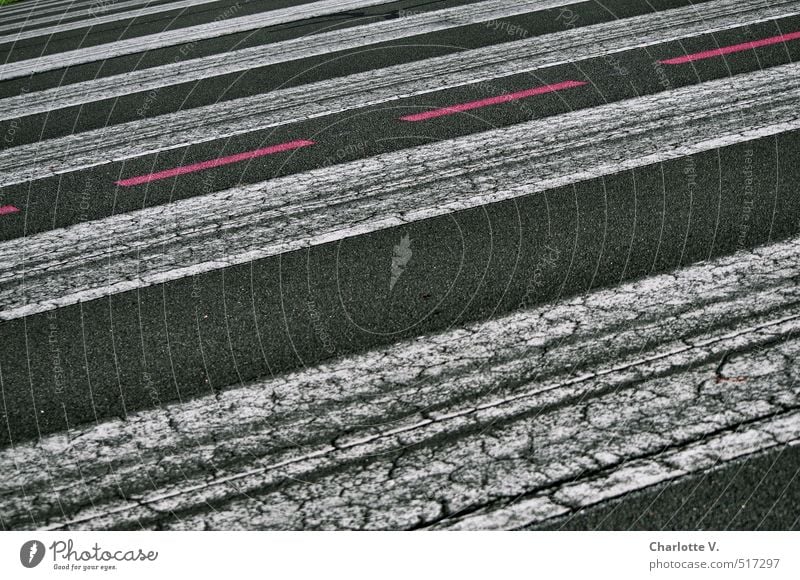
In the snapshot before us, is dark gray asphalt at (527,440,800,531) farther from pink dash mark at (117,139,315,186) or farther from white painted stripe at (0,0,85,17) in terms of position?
white painted stripe at (0,0,85,17)

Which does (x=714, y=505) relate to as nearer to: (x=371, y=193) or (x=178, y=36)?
(x=371, y=193)

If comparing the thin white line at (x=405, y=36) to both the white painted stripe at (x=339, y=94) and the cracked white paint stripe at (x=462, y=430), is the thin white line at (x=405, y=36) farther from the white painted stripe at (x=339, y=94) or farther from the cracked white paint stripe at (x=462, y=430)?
the cracked white paint stripe at (x=462, y=430)

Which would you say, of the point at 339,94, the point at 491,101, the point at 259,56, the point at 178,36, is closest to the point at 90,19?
the point at 178,36

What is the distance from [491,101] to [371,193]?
62.8 inches

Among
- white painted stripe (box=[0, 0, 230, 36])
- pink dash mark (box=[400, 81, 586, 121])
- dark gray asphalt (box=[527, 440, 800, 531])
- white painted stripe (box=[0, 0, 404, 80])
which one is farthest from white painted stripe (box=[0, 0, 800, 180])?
dark gray asphalt (box=[527, 440, 800, 531])

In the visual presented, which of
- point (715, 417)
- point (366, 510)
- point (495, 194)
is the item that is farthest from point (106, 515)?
point (495, 194)

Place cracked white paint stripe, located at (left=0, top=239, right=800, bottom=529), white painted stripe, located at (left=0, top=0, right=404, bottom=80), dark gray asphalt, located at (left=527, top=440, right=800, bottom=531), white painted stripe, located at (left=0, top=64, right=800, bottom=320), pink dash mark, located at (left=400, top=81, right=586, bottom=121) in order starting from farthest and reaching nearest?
white painted stripe, located at (left=0, top=0, right=404, bottom=80)
pink dash mark, located at (left=400, top=81, right=586, bottom=121)
white painted stripe, located at (left=0, top=64, right=800, bottom=320)
cracked white paint stripe, located at (left=0, top=239, right=800, bottom=529)
dark gray asphalt, located at (left=527, top=440, right=800, bottom=531)

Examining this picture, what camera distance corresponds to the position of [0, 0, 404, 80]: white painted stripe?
30.9 ft

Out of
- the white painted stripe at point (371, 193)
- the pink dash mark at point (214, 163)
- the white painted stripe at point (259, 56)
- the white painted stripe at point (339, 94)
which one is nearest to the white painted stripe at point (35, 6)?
the white painted stripe at point (259, 56)

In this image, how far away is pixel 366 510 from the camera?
302 cm

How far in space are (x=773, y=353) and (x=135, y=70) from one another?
658 cm

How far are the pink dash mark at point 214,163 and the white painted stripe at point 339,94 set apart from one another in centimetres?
43

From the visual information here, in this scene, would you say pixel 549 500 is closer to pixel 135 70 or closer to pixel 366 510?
pixel 366 510

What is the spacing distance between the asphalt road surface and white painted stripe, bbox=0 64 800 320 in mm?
22
